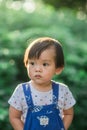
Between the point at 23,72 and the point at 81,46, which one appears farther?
the point at 81,46

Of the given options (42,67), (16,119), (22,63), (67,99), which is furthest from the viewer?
(22,63)

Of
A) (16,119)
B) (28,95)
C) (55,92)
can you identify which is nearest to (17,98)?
(28,95)

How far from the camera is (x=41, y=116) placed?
4617 mm

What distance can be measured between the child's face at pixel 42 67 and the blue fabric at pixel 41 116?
15cm

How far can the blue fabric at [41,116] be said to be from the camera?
4621mm

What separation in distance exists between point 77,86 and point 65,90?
2.92 metres

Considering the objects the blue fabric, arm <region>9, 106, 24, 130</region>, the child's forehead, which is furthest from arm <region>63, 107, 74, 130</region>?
the child's forehead

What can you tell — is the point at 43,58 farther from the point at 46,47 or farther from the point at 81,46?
the point at 81,46

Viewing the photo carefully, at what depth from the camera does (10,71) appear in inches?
293

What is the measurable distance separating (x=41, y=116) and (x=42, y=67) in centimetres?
40

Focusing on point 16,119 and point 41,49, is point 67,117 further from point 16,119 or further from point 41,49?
point 41,49

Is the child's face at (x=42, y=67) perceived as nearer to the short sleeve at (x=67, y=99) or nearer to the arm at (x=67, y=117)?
the short sleeve at (x=67, y=99)

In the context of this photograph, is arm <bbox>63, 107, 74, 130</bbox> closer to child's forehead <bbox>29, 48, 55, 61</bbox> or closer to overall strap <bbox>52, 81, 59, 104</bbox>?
overall strap <bbox>52, 81, 59, 104</bbox>

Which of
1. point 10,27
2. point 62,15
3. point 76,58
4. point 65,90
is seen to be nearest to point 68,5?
point 62,15
